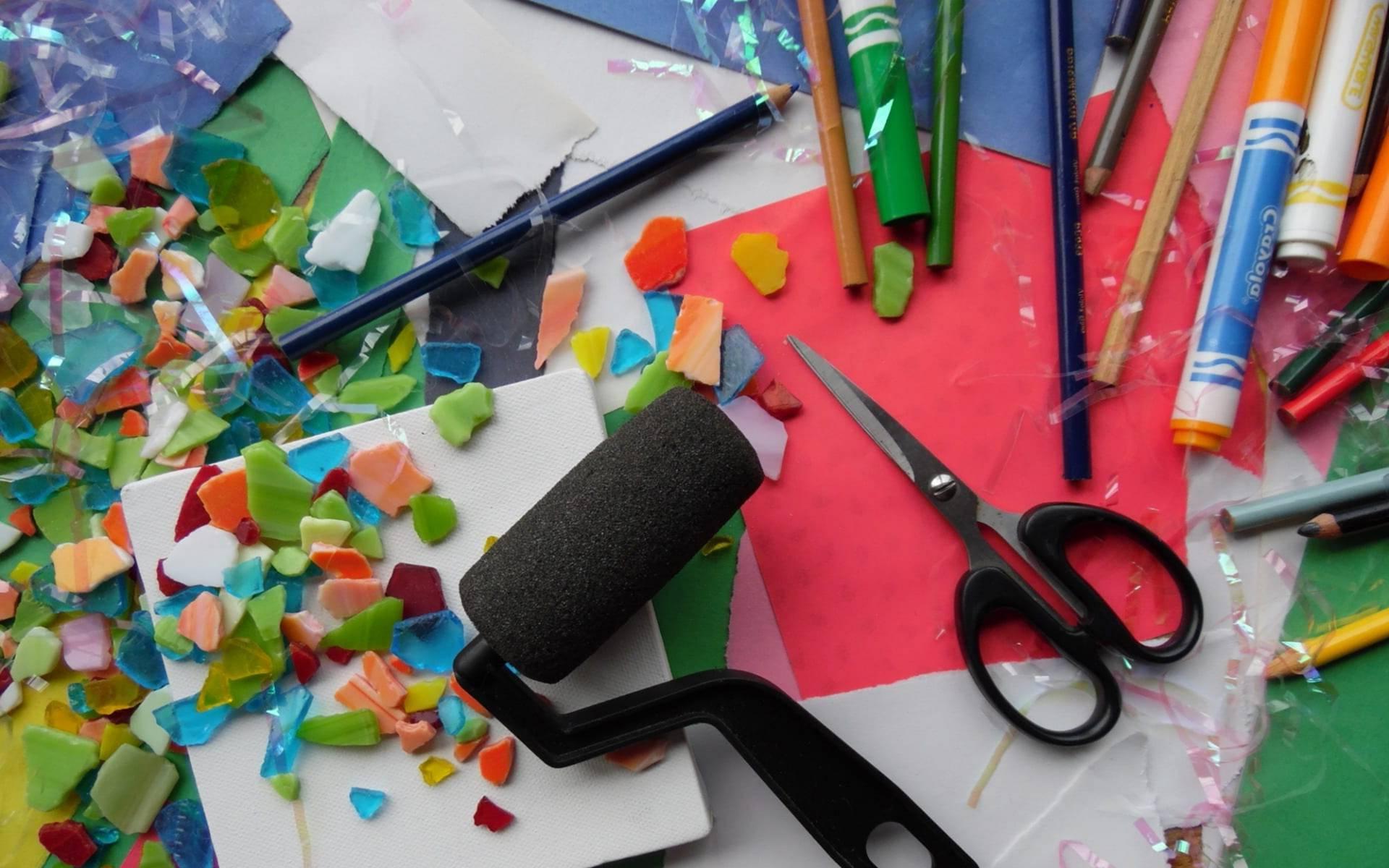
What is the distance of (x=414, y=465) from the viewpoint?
582mm

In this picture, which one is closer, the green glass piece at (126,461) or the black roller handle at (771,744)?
the black roller handle at (771,744)

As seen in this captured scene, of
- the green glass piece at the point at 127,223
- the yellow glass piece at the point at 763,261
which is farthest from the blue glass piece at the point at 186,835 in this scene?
the yellow glass piece at the point at 763,261

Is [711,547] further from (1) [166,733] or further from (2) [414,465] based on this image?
(1) [166,733]

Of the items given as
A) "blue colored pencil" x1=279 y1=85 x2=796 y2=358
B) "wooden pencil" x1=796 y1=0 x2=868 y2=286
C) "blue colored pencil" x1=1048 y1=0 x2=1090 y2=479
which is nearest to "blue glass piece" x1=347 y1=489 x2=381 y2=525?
"blue colored pencil" x1=279 y1=85 x2=796 y2=358

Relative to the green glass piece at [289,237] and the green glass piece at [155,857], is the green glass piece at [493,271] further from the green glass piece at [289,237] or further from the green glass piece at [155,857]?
the green glass piece at [155,857]

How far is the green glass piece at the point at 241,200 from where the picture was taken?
637 mm

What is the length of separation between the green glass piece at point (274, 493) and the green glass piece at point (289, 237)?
13 cm

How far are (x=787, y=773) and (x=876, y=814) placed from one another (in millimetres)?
56

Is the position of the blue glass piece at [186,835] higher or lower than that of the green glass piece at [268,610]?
lower

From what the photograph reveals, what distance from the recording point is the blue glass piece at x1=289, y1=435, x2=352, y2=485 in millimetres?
583

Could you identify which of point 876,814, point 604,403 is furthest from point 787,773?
point 604,403

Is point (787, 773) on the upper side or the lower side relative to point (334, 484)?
lower

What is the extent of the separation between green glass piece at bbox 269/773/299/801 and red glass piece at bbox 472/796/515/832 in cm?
11

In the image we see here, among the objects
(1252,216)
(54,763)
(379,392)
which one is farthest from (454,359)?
(1252,216)
